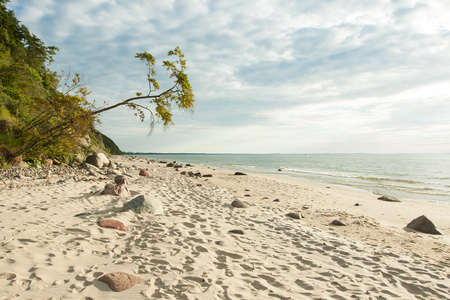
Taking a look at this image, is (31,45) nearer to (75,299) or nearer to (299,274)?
(75,299)

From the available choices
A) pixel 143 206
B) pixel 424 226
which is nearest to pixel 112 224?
pixel 143 206

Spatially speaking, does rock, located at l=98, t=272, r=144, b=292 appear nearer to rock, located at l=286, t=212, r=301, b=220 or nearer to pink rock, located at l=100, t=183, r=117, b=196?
pink rock, located at l=100, t=183, r=117, b=196

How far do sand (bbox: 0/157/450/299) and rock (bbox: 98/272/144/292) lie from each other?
66 mm

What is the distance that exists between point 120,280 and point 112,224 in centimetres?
242

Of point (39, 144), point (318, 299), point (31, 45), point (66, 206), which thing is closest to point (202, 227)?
point (318, 299)

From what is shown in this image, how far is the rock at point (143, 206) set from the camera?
21.9ft

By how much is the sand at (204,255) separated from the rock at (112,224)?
0.15 meters

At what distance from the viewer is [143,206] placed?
6.77 m

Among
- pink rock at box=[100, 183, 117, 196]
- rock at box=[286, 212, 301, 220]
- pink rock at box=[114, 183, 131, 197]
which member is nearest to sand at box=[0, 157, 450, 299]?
rock at box=[286, 212, 301, 220]

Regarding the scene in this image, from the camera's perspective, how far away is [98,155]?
18.2 metres

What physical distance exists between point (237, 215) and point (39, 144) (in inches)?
460

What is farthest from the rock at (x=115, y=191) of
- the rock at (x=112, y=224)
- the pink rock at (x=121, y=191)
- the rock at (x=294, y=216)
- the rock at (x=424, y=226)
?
the rock at (x=424, y=226)

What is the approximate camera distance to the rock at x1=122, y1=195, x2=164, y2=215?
21.9ft

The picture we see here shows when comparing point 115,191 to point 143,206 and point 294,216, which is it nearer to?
point 143,206
